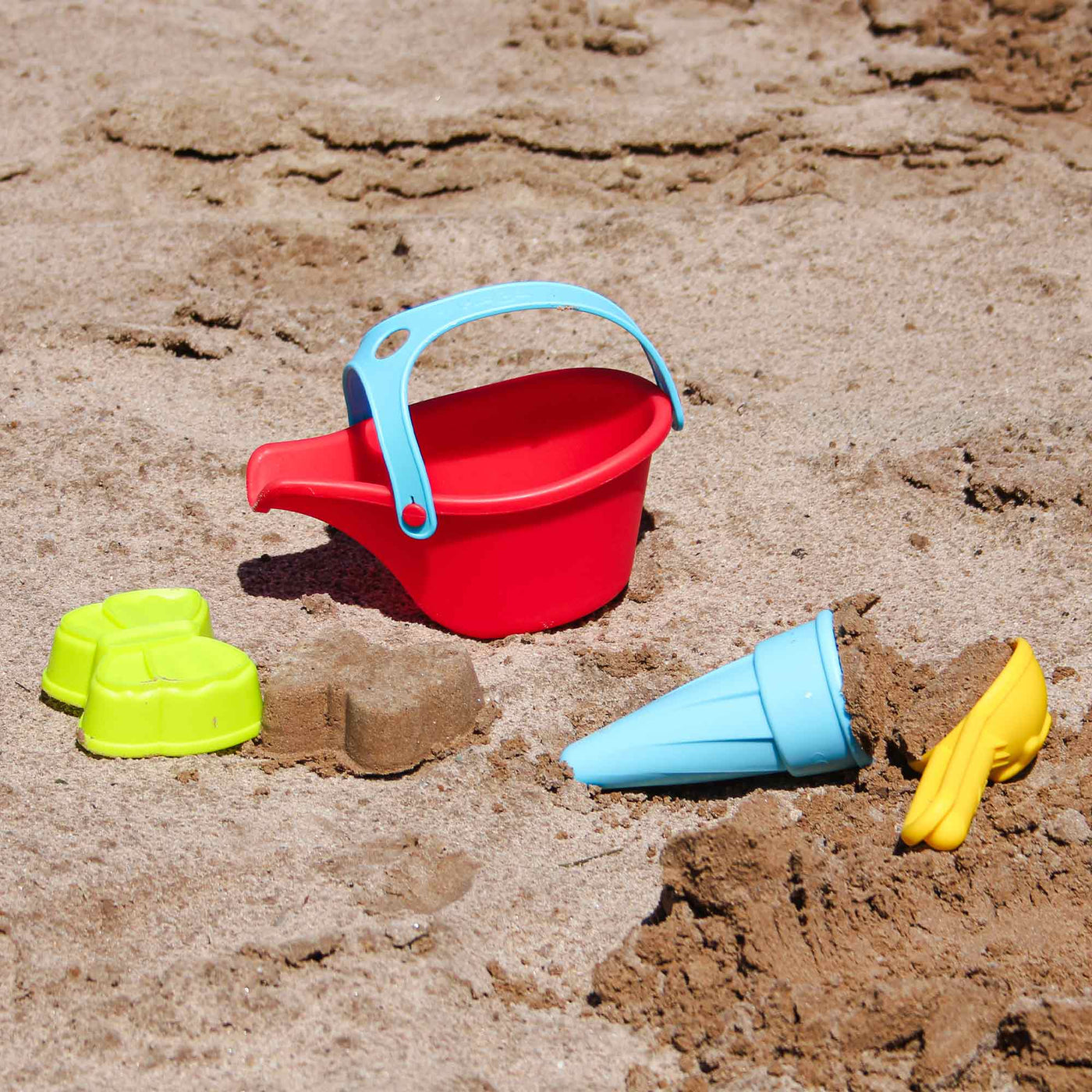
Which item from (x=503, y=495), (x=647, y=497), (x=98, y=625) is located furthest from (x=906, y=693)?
(x=98, y=625)

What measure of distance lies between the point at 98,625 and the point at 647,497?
1195 mm

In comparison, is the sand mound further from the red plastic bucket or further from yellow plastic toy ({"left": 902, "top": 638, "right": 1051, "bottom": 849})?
the red plastic bucket

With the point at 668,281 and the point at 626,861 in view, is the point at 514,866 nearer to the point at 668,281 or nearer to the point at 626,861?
the point at 626,861

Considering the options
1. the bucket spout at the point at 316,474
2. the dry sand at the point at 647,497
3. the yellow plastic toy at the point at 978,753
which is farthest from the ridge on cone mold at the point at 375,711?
the yellow plastic toy at the point at 978,753

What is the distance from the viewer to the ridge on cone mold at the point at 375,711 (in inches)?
78.9

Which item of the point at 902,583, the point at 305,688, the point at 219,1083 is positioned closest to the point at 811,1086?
the point at 219,1083

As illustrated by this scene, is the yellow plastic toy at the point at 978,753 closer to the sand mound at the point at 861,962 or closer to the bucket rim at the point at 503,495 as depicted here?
the sand mound at the point at 861,962

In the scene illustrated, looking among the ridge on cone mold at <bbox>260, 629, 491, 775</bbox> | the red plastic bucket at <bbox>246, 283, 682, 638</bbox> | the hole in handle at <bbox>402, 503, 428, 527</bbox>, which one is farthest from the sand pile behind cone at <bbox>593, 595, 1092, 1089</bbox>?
the hole in handle at <bbox>402, 503, 428, 527</bbox>

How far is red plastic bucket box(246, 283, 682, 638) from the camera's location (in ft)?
7.36

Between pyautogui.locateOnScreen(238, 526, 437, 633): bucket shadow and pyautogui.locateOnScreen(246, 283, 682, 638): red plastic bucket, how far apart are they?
125 mm

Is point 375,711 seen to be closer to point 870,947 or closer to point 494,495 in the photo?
point 494,495

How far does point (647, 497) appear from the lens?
2.80m

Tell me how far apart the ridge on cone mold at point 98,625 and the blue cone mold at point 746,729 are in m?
0.69

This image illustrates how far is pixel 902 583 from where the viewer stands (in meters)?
2.46
